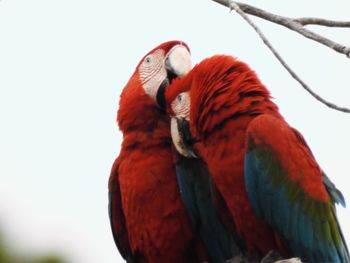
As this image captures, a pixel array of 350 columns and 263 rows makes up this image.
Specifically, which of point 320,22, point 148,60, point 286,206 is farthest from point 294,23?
point 148,60

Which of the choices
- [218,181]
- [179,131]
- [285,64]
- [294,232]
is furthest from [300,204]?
[285,64]

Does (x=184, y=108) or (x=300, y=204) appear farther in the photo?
(x=184, y=108)

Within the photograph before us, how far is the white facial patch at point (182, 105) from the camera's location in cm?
423

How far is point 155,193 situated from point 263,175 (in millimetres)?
698

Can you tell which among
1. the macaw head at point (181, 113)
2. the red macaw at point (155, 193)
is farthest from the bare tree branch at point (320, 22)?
the red macaw at point (155, 193)

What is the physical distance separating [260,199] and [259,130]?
0.32m

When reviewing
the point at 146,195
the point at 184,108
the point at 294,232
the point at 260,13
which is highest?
the point at 260,13

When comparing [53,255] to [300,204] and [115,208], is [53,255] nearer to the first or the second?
[300,204]

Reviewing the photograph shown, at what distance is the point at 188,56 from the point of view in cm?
466

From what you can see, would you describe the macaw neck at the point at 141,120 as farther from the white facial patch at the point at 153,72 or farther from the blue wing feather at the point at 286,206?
the blue wing feather at the point at 286,206

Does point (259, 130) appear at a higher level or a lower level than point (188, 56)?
lower

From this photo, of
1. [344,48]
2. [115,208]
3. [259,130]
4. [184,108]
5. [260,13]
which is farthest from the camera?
[115,208]

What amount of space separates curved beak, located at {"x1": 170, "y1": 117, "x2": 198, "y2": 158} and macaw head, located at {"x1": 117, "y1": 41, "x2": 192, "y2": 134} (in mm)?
280

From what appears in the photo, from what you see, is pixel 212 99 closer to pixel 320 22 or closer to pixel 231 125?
pixel 231 125
